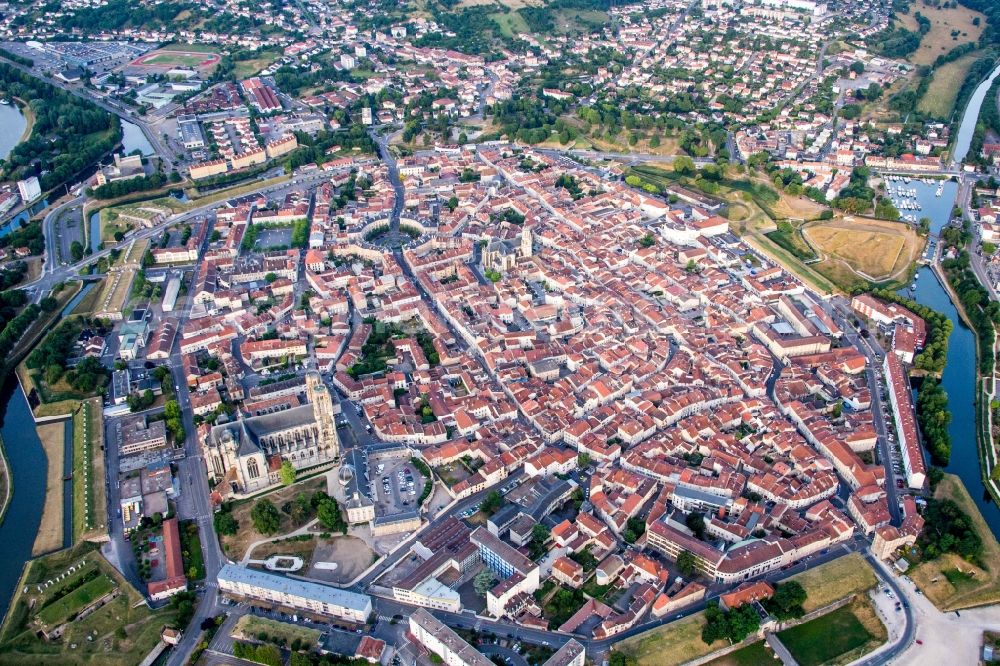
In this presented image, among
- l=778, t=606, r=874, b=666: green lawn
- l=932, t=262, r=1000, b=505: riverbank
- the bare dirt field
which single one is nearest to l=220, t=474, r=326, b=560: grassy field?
the bare dirt field

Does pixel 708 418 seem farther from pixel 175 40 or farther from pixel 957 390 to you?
pixel 175 40

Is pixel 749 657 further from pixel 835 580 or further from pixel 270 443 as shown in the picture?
pixel 270 443

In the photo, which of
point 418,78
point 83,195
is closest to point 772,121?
point 418,78

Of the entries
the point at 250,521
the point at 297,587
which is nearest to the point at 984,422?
the point at 297,587

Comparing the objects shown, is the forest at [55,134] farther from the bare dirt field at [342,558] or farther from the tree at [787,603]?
the tree at [787,603]

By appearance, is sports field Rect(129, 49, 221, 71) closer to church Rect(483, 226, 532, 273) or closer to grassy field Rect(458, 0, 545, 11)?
grassy field Rect(458, 0, 545, 11)

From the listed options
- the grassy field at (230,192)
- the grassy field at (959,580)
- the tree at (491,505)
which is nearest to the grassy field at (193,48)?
the grassy field at (230,192)
